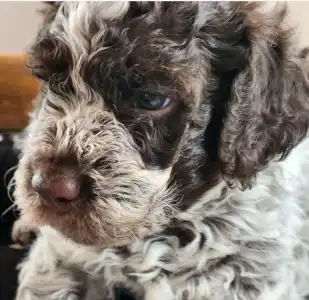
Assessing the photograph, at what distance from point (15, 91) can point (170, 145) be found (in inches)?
42.8

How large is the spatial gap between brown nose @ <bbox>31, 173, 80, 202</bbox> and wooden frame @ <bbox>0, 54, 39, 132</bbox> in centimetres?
103

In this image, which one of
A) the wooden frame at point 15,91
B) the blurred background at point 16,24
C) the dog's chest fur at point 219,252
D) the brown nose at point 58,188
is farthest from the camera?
the blurred background at point 16,24

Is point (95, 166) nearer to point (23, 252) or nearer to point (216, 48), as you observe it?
point (216, 48)

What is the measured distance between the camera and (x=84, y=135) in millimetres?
1219

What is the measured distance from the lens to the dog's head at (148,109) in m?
1.18

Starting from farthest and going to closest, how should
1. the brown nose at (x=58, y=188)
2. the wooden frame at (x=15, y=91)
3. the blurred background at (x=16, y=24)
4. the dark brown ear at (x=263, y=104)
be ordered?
the blurred background at (x=16, y=24) → the wooden frame at (x=15, y=91) → the dark brown ear at (x=263, y=104) → the brown nose at (x=58, y=188)

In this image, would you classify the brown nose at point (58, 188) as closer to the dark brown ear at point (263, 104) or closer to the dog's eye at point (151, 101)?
the dog's eye at point (151, 101)

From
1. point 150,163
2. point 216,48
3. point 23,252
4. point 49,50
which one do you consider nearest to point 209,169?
point 150,163

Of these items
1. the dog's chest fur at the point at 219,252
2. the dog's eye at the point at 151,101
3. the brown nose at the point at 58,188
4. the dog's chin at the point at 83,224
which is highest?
the dog's eye at the point at 151,101

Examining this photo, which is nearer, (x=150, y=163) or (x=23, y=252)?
(x=150, y=163)

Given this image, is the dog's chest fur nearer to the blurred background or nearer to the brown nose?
the brown nose

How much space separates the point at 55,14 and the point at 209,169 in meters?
0.46

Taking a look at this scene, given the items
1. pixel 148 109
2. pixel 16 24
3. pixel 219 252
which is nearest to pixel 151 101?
pixel 148 109

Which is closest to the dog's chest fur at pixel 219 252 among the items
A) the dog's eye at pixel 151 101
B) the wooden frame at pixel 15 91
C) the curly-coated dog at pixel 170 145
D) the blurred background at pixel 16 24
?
the curly-coated dog at pixel 170 145
